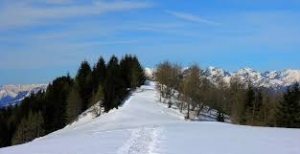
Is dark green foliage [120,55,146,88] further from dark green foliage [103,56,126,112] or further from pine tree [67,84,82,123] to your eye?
pine tree [67,84,82,123]

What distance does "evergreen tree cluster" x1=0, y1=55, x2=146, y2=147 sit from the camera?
111312mm

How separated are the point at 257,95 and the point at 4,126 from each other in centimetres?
6507

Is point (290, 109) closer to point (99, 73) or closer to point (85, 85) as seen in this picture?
point (85, 85)

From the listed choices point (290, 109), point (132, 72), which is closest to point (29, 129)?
point (132, 72)

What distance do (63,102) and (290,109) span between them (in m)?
66.3

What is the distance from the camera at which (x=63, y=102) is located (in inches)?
4936

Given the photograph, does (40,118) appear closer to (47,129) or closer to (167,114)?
(47,129)

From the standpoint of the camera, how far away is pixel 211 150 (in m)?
28.9

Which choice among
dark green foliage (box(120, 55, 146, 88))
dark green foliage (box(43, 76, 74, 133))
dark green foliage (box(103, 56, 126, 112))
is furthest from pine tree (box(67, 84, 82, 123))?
dark green foliage (box(120, 55, 146, 88))

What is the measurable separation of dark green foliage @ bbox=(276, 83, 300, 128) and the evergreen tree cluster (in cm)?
5050

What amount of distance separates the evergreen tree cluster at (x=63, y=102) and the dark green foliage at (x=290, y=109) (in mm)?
50505

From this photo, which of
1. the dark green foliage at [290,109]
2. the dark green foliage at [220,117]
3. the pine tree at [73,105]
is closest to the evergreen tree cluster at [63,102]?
the pine tree at [73,105]

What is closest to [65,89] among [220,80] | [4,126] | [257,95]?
[4,126]

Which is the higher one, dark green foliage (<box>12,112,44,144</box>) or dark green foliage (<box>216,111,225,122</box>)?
dark green foliage (<box>216,111,225,122</box>)
